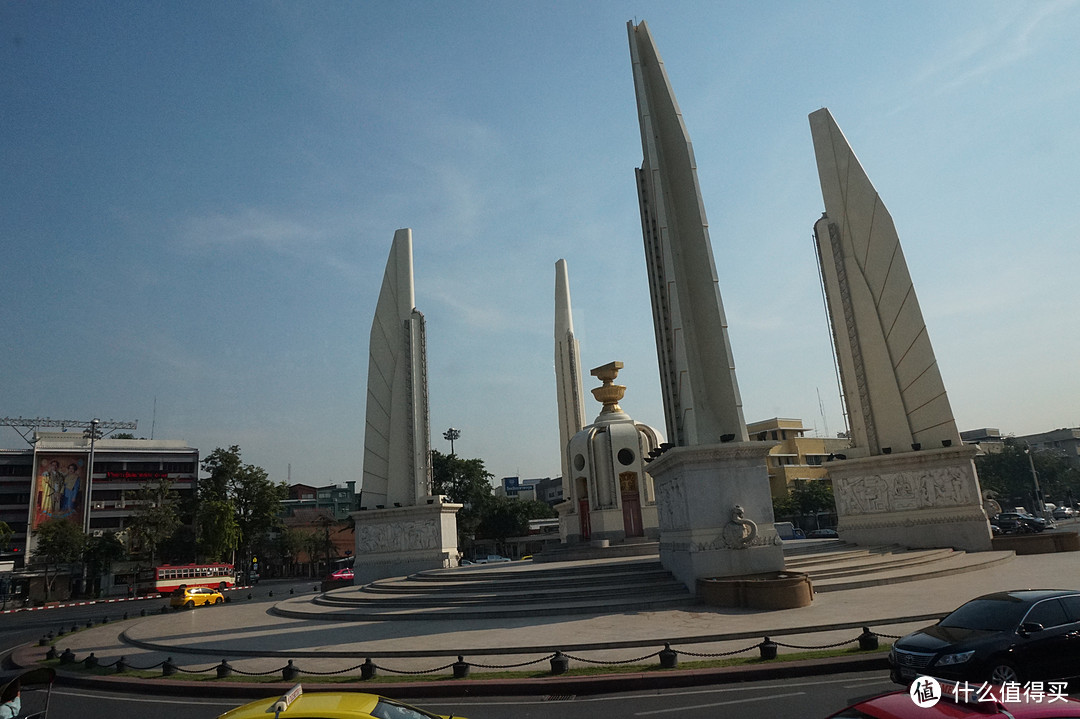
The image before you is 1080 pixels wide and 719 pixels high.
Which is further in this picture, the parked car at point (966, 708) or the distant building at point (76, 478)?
the distant building at point (76, 478)

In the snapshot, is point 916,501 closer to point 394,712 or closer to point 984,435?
point 394,712

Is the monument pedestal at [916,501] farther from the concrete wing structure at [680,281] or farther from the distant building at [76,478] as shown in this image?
the distant building at [76,478]

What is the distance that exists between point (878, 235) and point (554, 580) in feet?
56.7

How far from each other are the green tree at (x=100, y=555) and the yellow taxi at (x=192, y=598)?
2205 centimetres

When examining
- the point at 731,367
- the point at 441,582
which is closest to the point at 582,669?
the point at 731,367

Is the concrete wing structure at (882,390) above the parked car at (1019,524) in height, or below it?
above

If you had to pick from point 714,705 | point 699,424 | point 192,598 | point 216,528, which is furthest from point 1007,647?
point 216,528

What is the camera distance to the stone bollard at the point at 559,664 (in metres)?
9.20

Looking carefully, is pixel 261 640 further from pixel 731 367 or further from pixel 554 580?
pixel 731 367

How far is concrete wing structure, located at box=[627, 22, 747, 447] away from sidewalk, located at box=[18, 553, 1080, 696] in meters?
5.03

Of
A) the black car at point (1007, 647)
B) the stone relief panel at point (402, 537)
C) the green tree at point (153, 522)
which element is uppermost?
the green tree at point (153, 522)

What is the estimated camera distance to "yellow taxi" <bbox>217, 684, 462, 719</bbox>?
4184 millimetres

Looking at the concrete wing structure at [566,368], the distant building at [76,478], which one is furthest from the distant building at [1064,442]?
the distant building at [76,478]

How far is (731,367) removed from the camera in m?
17.3
